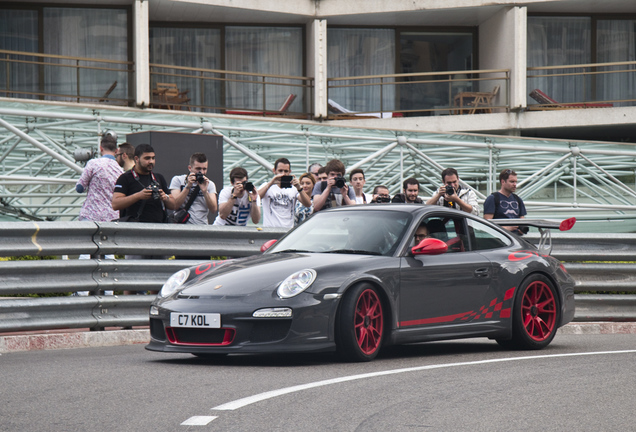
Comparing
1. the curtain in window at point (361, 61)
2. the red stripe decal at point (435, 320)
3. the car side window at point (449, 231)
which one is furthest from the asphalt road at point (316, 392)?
the curtain in window at point (361, 61)

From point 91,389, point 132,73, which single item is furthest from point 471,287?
point 132,73

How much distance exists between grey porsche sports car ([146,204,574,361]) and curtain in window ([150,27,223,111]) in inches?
747

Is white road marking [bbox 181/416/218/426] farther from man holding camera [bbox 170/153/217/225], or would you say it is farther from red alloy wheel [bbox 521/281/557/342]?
man holding camera [bbox 170/153/217/225]

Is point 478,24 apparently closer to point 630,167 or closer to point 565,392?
point 630,167

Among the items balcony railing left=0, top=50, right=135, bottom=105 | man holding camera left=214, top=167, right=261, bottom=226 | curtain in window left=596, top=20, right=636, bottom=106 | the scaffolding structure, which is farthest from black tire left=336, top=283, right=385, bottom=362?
curtain in window left=596, top=20, right=636, bottom=106

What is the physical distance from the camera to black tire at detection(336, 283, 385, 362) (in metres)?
7.47

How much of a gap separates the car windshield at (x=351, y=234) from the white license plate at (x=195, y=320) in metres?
1.26

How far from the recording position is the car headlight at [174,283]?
788 centimetres

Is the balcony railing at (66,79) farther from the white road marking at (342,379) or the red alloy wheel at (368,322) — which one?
the white road marking at (342,379)

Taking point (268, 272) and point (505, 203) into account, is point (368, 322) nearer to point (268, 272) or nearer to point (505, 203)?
point (268, 272)

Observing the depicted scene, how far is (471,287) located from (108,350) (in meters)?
3.10

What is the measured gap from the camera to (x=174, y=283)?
801cm

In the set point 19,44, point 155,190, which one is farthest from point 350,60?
point 155,190

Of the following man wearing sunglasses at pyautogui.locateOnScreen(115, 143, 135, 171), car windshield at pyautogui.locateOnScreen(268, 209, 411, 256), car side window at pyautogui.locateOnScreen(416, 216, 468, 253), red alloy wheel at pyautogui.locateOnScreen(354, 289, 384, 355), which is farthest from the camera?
man wearing sunglasses at pyautogui.locateOnScreen(115, 143, 135, 171)
